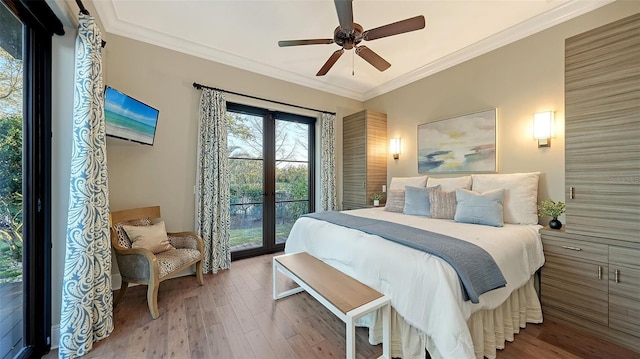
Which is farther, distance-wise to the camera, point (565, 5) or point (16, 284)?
point (565, 5)

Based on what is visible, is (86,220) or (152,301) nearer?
(86,220)

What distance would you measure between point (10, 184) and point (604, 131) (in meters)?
4.28

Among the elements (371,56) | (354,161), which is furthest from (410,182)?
(371,56)

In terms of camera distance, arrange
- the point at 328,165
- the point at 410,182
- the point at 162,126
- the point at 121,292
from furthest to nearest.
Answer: the point at 328,165
the point at 410,182
the point at 162,126
the point at 121,292

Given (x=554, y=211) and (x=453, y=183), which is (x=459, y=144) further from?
(x=554, y=211)

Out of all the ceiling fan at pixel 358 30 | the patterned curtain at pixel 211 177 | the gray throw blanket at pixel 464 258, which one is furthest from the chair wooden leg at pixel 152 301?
the ceiling fan at pixel 358 30

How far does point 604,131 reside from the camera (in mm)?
1883

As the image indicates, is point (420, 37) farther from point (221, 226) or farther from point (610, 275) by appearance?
point (221, 226)

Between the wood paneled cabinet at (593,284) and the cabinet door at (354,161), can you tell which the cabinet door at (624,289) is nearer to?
the wood paneled cabinet at (593,284)

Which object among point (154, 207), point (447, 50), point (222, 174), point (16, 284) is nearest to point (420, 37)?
point (447, 50)

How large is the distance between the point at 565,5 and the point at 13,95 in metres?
4.72

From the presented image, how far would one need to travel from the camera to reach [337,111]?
4.74 metres

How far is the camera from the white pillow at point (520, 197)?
8.17 ft

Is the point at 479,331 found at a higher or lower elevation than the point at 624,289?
lower
